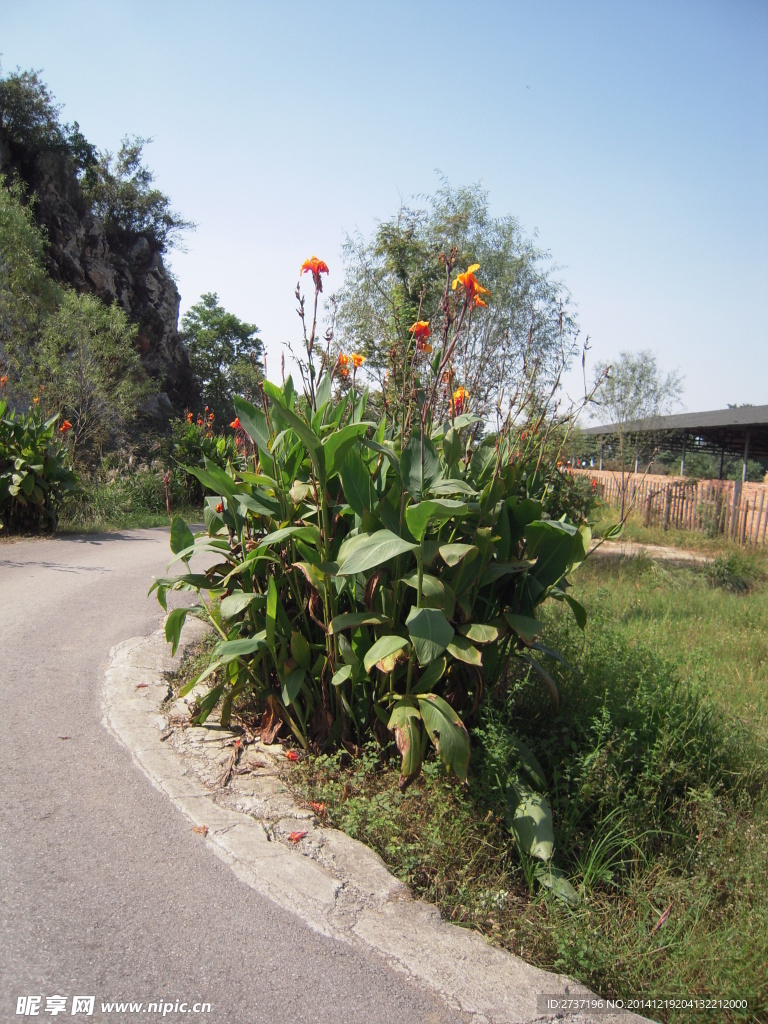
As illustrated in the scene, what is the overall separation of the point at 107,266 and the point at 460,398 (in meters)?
31.7

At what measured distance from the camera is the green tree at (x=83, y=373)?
545 inches

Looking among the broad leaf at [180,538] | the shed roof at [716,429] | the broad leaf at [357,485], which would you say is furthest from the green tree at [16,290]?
the shed roof at [716,429]

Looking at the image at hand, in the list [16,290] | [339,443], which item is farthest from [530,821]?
[16,290]

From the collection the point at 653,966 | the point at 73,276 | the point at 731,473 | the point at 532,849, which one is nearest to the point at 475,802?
the point at 532,849

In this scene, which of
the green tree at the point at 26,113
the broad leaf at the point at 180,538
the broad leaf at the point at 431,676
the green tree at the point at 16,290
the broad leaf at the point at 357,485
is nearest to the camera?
the broad leaf at the point at 431,676

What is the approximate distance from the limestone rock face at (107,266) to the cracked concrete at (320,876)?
22790 millimetres

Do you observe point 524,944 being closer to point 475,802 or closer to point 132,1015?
point 475,802

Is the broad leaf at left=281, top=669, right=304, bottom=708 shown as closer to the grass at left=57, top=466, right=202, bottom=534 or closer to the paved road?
the paved road

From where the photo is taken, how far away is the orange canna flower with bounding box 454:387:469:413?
141 inches

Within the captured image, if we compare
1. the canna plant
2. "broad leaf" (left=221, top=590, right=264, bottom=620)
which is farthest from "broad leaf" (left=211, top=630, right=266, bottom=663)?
"broad leaf" (left=221, top=590, right=264, bottom=620)

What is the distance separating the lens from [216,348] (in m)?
45.0

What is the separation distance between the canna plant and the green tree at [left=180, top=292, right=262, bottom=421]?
33.5m

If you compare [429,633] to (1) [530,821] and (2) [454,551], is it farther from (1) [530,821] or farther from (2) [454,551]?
(1) [530,821]

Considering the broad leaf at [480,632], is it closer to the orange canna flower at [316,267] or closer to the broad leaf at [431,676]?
the broad leaf at [431,676]
